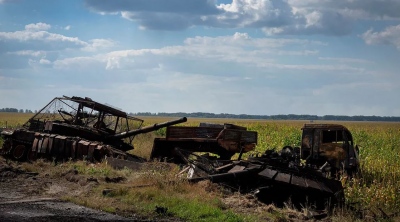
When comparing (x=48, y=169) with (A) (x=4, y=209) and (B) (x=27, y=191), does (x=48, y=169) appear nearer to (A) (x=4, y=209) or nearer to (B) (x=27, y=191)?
(B) (x=27, y=191)

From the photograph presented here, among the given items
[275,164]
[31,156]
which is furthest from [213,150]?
[31,156]

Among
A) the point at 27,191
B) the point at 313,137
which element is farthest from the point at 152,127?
the point at 27,191

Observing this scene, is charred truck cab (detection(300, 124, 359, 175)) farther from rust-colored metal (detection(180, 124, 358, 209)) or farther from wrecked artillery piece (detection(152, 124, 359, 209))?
rust-colored metal (detection(180, 124, 358, 209))

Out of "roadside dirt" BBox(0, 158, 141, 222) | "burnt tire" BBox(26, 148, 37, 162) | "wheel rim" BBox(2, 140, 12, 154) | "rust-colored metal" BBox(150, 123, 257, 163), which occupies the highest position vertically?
"rust-colored metal" BBox(150, 123, 257, 163)

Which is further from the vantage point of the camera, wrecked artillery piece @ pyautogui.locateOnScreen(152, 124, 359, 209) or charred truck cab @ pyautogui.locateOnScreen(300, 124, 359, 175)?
charred truck cab @ pyautogui.locateOnScreen(300, 124, 359, 175)

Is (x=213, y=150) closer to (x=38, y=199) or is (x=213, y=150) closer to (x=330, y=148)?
(x=330, y=148)

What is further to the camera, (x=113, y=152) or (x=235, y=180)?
(x=113, y=152)

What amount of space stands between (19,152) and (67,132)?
6.60ft

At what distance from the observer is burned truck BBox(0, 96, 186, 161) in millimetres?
19219

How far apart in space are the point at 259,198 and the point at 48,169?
769 centimetres

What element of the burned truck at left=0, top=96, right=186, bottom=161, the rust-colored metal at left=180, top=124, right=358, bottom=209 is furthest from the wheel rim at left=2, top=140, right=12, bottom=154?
the rust-colored metal at left=180, top=124, right=358, bottom=209

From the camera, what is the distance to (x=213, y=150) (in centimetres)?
1948

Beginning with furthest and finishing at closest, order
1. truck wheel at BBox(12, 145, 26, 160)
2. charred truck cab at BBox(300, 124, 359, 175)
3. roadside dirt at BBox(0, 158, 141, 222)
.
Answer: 1. truck wheel at BBox(12, 145, 26, 160)
2. charred truck cab at BBox(300, 124, 359, 175)
3. roadside dirt at BBox(0, 158, 141, 222)

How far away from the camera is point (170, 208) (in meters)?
11.2
